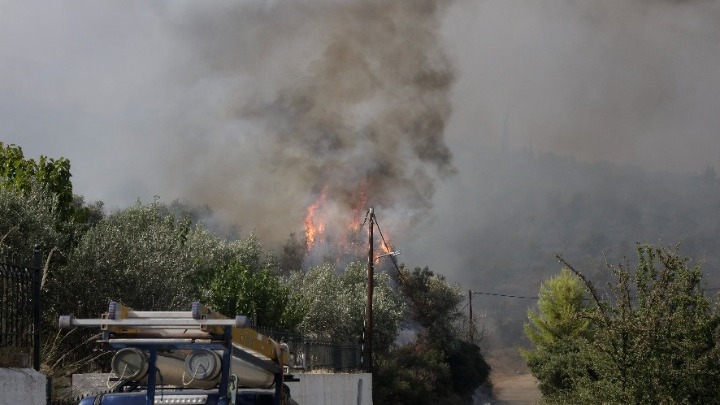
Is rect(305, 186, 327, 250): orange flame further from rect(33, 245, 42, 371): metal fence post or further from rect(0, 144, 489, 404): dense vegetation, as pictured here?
rect(33, 245, 42, 371): metal fence post

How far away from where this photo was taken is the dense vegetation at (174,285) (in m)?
30.0

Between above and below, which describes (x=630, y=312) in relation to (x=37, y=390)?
above

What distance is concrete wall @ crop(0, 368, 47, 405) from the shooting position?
1141 centimetres

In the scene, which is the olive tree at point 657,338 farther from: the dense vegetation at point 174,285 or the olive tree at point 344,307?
the olive tree at point 344,307

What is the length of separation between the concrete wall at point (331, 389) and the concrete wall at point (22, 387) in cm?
953

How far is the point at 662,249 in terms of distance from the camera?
22.2m

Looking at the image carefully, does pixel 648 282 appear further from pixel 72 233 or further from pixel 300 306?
pixel 300 306

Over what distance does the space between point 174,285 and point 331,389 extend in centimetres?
585

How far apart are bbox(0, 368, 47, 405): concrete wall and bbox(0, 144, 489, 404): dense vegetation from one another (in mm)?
2686

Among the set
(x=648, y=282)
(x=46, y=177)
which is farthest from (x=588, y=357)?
(x=46, y=177)

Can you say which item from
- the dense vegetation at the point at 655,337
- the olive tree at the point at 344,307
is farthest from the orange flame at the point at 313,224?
the dense vegetation at the point at 655,337

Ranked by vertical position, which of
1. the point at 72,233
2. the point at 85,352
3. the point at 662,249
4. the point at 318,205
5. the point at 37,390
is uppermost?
the point at 318,205

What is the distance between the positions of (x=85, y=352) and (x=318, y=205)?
240 ft

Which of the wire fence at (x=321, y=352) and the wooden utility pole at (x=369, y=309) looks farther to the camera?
the wooden utility pole at (x=369, y=309)
